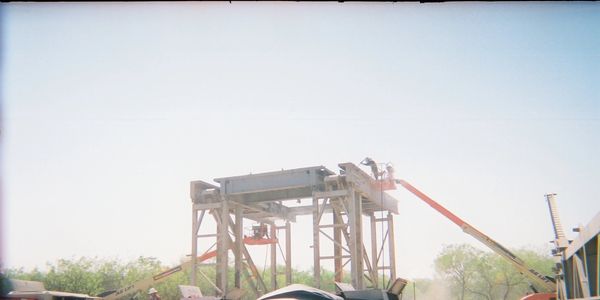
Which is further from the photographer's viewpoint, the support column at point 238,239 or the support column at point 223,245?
the support column at point 238,239

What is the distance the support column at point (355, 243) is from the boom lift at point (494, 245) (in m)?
5.67

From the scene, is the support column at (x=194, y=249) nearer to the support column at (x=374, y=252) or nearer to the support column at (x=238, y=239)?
the support column at (x=238, y=239)

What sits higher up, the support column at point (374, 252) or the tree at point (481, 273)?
the support column at point (374, 252)

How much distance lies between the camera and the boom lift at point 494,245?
2684 centimetres

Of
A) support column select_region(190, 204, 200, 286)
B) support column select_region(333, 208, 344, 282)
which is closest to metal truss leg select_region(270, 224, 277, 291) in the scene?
support column select_region(190, 204, 200, 286)

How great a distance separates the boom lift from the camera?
2684 centimetres

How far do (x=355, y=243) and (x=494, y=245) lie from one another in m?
9.37

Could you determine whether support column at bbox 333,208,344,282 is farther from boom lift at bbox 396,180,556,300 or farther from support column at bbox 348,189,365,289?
boom lift at bbox 396,180,556,300

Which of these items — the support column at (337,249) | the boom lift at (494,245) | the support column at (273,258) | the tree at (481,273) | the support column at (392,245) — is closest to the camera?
the support column at (337,249)

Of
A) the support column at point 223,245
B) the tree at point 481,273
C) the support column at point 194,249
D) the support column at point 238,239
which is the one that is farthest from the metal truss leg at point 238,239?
the tree at point 481,273

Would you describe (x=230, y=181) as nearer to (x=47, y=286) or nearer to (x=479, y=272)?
(x=47, y=286)

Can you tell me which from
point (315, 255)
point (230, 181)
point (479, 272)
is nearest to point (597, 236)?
point (315, 255)

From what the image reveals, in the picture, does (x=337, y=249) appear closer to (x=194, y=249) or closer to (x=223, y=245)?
(x=223, y=245)

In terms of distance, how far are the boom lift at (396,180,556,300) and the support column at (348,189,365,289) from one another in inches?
223
